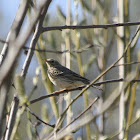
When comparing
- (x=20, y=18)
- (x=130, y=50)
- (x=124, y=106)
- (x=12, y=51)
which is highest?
(x=130, y=50)

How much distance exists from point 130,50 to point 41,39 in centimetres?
113

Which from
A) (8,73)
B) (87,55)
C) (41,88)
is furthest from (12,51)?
(87,55)

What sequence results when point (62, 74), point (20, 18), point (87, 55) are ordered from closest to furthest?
point (20, 18), point (62, 74), point (87, 55)

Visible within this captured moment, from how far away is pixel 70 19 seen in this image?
4.46m

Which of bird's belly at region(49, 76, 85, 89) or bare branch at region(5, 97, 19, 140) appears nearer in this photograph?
bare branch at region(5, 97, 19, 140)

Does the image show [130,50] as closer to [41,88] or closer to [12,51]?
[12,51]

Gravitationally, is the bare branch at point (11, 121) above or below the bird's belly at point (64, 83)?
below

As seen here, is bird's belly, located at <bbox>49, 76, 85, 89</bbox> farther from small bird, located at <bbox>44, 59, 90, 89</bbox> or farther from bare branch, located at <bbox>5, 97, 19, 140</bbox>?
bare branch, located at <bbox>5, 97, 19, 140</bbox>

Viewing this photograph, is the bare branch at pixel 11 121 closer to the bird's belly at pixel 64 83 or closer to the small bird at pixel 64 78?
the small bird at pixel 64 78

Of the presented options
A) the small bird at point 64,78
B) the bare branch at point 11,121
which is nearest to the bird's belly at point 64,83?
the small bird at point 64,78

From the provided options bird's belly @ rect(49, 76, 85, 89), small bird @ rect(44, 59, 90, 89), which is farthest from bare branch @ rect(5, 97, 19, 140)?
bird's belly @ rect(49, 76, 85, 89)

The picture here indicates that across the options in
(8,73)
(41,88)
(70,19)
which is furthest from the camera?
(41,88)

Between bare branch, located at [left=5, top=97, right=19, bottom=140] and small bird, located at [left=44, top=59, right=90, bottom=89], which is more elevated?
small bird, located at [left=44, top=59, right=90, bottom=89]

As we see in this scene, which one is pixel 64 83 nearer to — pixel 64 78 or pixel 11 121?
pixel 64 78
